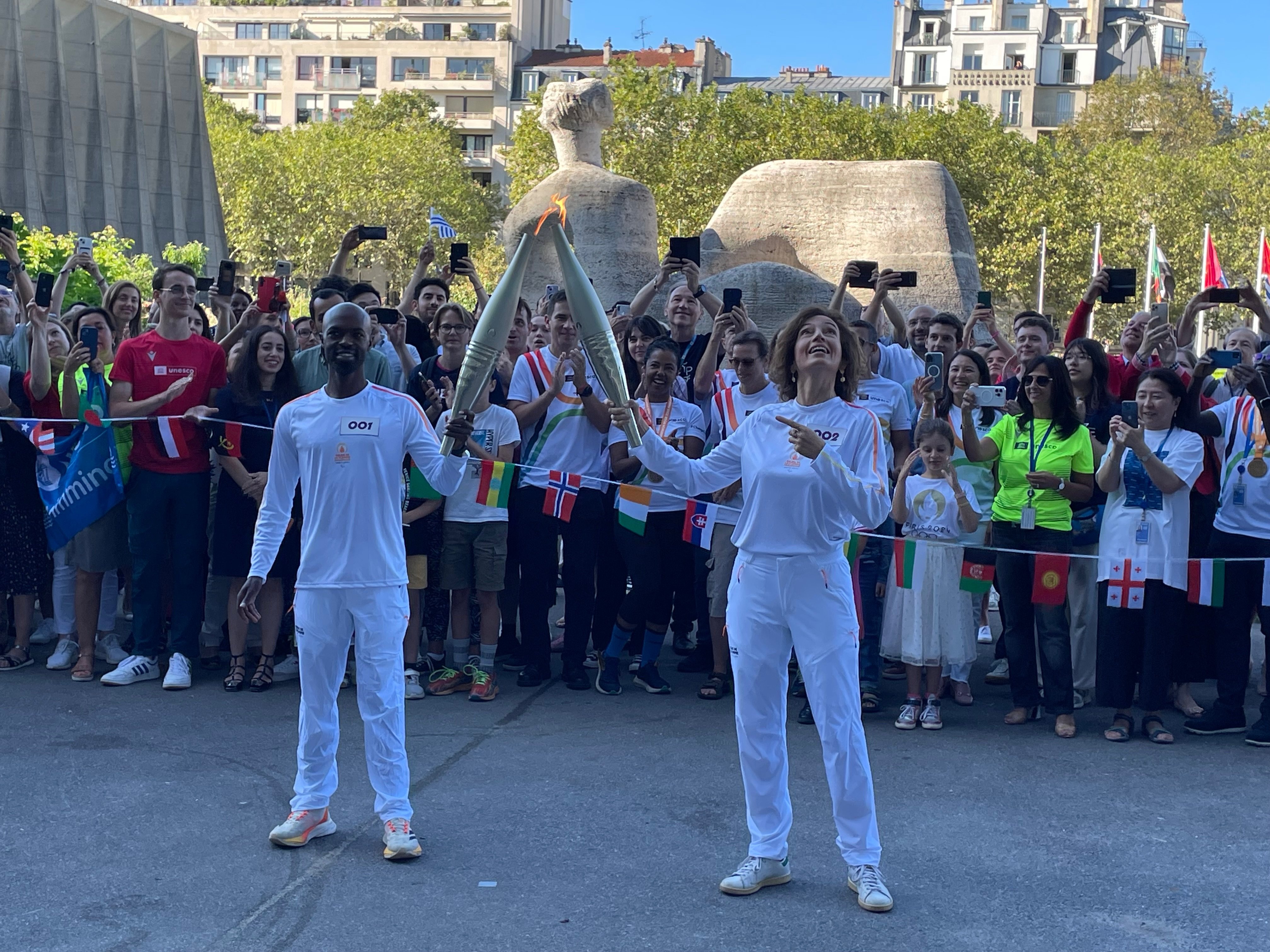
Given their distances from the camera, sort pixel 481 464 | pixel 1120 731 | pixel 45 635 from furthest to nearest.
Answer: pixel 45 635 → pixel 481 464 → pixel 1120 731

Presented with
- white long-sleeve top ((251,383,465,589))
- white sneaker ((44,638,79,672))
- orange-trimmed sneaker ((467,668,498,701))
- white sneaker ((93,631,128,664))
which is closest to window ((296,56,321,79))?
white sneaker ((93,631,128,664))

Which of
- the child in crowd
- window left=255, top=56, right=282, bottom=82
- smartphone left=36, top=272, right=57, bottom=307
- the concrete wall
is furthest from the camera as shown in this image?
window left=255, top=56, right=282, bottom=82

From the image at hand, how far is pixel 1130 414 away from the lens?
7305 mm

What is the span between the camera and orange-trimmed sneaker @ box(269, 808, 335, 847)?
5.53 metres

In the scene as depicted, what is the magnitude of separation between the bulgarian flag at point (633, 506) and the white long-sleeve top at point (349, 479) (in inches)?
102

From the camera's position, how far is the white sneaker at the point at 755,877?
514cm

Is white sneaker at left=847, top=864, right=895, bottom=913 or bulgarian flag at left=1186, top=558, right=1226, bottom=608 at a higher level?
bulgarian flag at left=1186, top=558, right=1226, bottom=608

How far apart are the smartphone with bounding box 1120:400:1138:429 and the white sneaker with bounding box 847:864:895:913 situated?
316 cm

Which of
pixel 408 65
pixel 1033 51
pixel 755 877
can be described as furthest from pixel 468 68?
pixel 755 877

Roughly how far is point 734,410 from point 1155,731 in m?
2.73

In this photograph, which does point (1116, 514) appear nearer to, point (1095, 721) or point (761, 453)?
point (1095, 721)

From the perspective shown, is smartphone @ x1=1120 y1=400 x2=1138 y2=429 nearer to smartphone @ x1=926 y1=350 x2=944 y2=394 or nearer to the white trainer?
smartphone @ x1=926 y1=350 x2=944 y2=394

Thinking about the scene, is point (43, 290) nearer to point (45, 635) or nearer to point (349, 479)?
point (45, 635)

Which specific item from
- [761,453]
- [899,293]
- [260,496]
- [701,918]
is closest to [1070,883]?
[701,918]
